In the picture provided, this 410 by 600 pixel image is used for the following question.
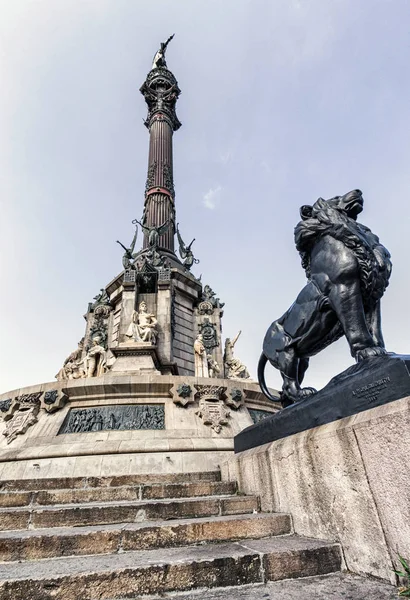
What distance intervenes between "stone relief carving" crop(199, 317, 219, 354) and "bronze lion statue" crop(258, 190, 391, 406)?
12158 millimetres

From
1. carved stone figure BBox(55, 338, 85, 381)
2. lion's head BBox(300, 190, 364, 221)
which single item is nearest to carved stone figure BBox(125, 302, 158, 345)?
carved stone figure BBox(55, 338, 85, 381)

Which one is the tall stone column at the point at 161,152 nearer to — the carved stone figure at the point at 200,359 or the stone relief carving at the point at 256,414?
the carved stone figure at the point at 200,359

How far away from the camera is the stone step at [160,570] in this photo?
2.20 metres

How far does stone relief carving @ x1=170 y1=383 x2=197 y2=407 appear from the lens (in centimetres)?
913

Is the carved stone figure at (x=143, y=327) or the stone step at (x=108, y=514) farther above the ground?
the carved stone figure at (x=143, y=327)

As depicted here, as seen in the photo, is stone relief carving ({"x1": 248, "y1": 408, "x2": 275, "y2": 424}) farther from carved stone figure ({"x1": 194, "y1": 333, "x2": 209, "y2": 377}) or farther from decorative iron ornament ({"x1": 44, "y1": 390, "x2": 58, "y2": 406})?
decorative iron ornament ({"x1": 44, "y1": 390, "x2": 58, "y2": 406})

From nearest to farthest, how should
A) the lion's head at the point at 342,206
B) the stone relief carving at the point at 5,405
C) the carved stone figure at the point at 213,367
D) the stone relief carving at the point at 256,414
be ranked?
the lion's head at the point at 342,206
the stone relief carving at the point at 5,405
the stone relief carving at the point at 256,414
the carved stone figure at the point at 213,367

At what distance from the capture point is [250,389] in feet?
33.4

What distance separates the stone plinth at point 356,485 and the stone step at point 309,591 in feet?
0.54

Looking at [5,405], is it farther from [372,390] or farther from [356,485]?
[372,390]

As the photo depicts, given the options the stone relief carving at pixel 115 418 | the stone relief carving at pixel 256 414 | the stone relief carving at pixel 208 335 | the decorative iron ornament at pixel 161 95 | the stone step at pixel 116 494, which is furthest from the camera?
the decorative iron ornament at pixel 161 95

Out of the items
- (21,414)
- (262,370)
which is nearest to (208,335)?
(21,414)

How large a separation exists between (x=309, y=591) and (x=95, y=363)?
1341cm

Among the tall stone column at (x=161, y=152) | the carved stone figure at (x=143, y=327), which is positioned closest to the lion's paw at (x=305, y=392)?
the carved stone figure at (x=143, y=327)
